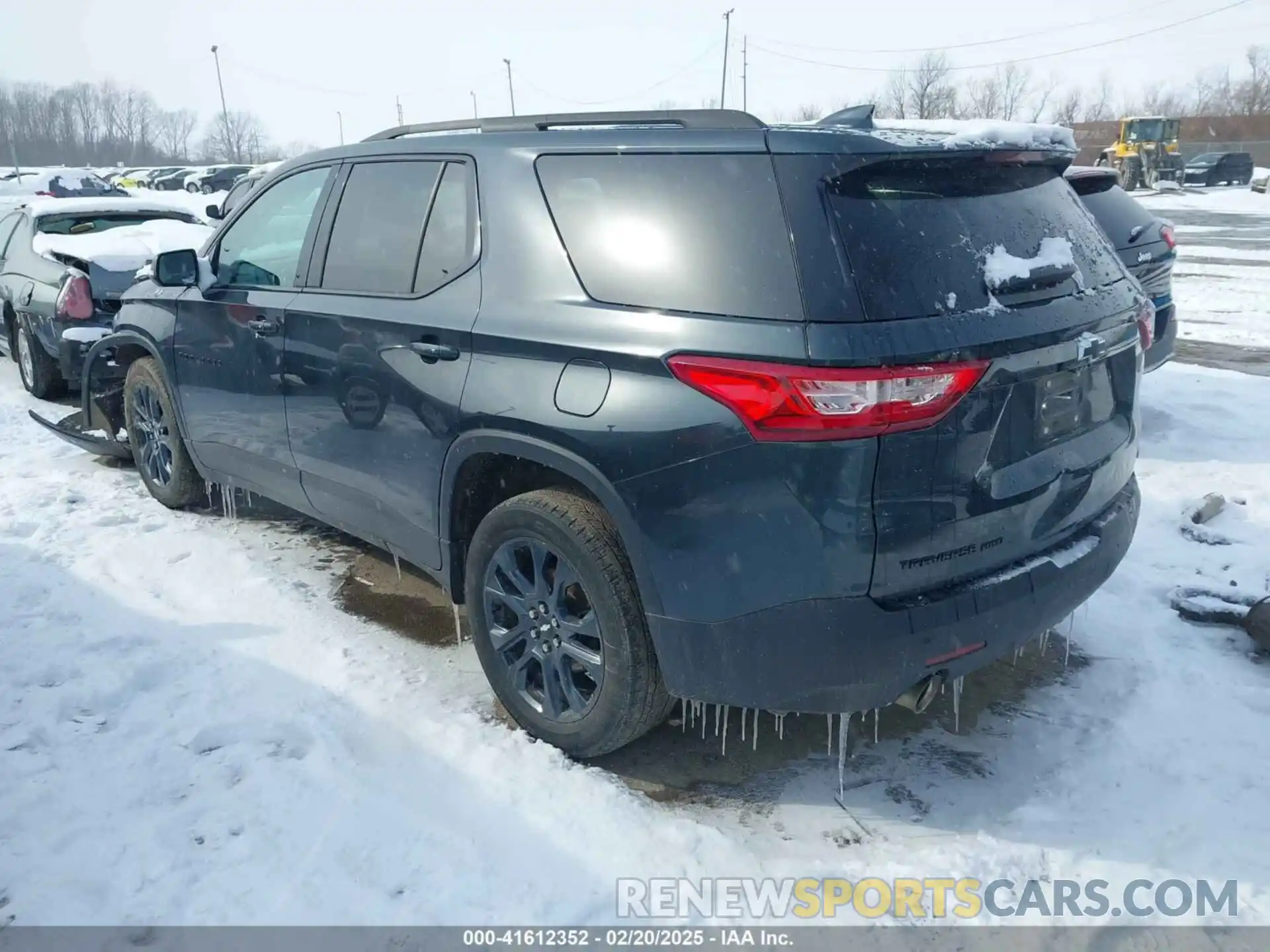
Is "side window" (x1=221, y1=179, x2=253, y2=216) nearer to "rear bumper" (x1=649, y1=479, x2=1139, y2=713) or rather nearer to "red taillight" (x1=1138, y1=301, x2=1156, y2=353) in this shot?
"red taillight" (x1=1138, y1=301, x2=1156, y2=353)

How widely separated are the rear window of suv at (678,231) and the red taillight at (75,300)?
17.8ft

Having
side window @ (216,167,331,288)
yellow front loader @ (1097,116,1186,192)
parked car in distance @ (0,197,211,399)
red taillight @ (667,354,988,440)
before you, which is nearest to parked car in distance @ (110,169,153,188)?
parked car in distance @ (0,197,211,399)

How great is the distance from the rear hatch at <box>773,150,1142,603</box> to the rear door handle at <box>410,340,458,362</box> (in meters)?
1.27

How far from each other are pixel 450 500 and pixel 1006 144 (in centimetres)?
206

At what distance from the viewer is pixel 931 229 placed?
2.62m

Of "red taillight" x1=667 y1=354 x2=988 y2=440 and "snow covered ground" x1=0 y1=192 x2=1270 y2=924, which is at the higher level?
"red taillight" x1=667 y1=354 x2=988 y2=440

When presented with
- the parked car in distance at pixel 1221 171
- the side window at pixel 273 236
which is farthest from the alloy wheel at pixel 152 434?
the parked car in distance at pixel 1221 171

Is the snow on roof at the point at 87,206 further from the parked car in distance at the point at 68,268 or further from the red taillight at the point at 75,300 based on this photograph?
the red taillight at the point at 75,300

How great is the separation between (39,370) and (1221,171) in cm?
4354

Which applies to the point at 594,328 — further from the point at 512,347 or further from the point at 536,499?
the point at 536,499

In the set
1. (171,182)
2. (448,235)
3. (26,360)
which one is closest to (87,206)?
(26,360)

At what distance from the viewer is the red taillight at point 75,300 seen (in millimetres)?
7070

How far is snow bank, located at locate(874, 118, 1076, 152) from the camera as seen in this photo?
9.07 feet

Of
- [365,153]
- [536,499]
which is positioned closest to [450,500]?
[536,499]
